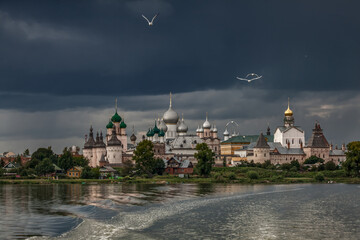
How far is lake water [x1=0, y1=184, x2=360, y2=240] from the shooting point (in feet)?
90.4

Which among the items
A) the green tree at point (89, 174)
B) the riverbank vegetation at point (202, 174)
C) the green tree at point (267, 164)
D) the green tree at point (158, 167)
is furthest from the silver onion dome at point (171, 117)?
the green tree at point (89, 174)

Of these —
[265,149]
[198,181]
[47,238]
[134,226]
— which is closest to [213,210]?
[134,226]

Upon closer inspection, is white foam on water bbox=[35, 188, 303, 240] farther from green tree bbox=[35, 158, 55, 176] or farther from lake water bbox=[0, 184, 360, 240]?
green tree bbox=[35, 158, 55, 176]

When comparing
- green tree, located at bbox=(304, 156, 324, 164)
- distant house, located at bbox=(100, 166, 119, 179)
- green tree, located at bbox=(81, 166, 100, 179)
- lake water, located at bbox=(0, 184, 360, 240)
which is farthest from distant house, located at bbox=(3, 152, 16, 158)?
lake water, located at bbox=(0, 184, 360, 240)

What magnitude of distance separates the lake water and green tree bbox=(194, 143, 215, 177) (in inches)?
1406

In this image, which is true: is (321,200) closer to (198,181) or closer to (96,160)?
(198,181)

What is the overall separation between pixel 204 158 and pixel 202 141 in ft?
151

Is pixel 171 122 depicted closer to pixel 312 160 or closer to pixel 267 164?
pixel 267 164

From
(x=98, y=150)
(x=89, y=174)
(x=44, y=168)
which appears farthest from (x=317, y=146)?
(x=44, y=168)

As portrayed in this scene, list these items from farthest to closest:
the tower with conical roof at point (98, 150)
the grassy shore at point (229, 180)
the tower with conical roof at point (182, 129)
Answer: the tower with conical roof at point (182, 129), the tower with conical roof at point (98, 150), the grassy shore at point (229, 180)

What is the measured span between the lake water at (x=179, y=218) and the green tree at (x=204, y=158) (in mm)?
35719

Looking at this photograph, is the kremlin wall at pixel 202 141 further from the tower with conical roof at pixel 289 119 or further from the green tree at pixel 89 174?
the green tree at pixel 89 174

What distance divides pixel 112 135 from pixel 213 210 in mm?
82990

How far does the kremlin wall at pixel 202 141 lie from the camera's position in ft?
387
